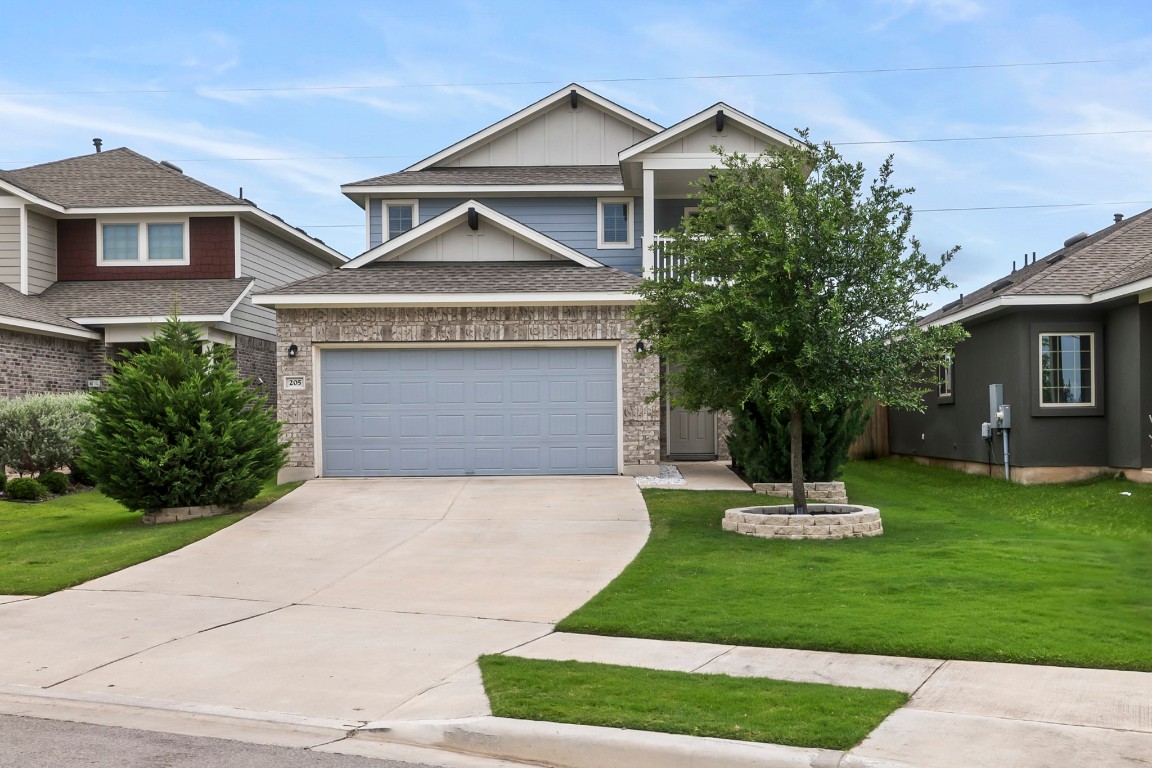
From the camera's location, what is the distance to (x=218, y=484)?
1389cm

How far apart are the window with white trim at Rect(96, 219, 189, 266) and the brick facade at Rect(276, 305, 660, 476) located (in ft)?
25.3

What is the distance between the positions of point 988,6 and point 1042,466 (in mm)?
7669

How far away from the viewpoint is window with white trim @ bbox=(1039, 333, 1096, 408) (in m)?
17.4

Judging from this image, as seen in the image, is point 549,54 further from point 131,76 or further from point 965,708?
point 965,708

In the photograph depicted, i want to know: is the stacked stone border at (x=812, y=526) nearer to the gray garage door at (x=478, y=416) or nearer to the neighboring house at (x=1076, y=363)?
the gray garage door at (x=478, y=416)

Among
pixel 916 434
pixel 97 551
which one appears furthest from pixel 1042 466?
pixel 97 551

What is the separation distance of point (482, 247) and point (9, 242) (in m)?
11.2

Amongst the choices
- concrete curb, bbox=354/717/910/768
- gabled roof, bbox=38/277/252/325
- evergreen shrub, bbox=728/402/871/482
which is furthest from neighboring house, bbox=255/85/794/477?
concrete curb, bbox=354/717/910/768

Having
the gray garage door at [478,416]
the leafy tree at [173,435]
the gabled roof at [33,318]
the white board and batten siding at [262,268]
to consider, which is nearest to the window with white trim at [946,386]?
the gray garage door at [478,416]

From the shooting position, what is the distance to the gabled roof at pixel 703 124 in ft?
66.3

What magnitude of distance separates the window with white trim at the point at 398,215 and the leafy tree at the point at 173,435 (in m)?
10.0

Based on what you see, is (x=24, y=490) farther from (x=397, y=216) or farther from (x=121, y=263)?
(x=397, y=216)

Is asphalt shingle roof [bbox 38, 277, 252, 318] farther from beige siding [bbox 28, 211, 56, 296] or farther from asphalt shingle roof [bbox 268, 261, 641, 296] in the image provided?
asphalt shingle roof [bbox 268, 261, 641, 296]

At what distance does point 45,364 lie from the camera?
20969 mm
